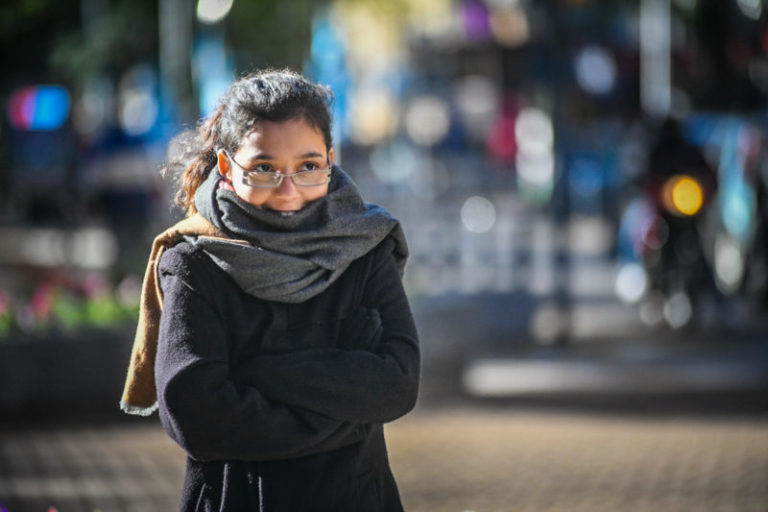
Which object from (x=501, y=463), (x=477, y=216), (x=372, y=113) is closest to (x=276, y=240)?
(x=501, y=463)

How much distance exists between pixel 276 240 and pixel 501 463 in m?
5.32

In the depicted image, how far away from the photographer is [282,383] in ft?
8.27

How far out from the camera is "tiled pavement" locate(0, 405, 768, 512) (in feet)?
21.7

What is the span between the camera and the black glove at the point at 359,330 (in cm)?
264

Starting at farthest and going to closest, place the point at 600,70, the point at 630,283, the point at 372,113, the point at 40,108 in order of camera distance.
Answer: the point at 372,113 < the point at 600,70 < the point at 40,108 < the point at 630,283

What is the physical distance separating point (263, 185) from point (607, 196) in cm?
2097

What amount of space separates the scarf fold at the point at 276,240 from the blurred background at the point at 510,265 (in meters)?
0.33

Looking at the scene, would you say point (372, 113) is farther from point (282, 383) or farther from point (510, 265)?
point (282, 383)

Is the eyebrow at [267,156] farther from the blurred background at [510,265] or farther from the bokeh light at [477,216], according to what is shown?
the bokeh light at [477,216]

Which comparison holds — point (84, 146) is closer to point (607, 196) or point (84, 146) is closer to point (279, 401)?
point (607, 196)

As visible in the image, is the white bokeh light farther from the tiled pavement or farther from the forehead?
the forehead

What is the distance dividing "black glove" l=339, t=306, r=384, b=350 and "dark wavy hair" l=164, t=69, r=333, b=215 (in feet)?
1.01

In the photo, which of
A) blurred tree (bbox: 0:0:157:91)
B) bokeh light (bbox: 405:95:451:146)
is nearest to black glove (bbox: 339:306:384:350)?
blurred tree (bbox: 0:0:157:91)

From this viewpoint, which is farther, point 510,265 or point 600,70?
point 600,70
